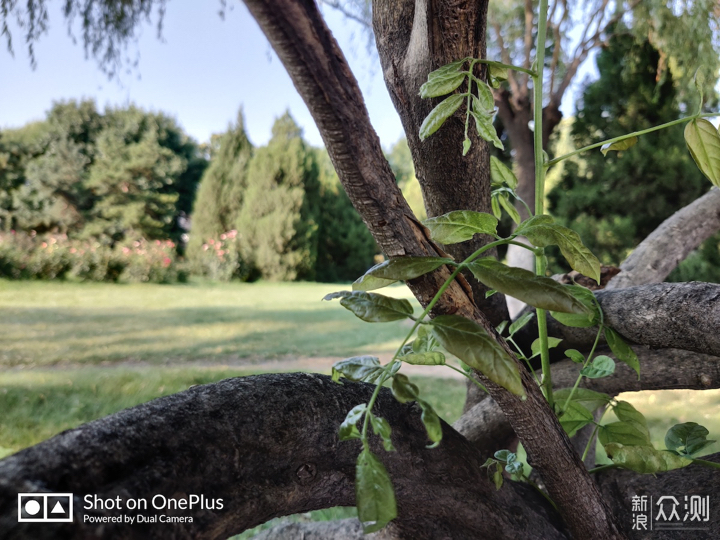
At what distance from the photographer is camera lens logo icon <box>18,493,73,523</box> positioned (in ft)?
1.19

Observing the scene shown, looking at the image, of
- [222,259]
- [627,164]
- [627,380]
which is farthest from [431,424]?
[222,259]

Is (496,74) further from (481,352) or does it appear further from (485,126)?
(481,352)

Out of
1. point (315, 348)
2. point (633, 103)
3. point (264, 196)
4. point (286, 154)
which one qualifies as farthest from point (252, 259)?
point (633, 103)

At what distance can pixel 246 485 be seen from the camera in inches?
20.3

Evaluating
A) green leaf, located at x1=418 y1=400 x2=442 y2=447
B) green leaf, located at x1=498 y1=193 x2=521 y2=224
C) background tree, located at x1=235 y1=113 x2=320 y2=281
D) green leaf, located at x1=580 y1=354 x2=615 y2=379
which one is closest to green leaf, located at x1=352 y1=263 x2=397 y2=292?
green leaf, located at x1=418 y1=400 x2=442 y2=447

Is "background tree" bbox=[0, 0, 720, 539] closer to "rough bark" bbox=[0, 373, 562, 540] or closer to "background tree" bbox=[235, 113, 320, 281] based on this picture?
"rough bark" bbox=[0, 373, 562, 540]

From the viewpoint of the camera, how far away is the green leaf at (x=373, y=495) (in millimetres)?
371

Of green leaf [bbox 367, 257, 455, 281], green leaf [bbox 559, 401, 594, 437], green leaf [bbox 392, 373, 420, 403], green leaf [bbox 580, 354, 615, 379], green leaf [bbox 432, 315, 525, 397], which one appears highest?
green leaf [bbox 367, 257, 455, 281]

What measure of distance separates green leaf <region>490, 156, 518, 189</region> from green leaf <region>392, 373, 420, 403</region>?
1.51 ft

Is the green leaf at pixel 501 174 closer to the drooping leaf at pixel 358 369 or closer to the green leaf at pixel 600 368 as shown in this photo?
the green leaf at pixel 600 368

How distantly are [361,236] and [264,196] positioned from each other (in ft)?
5.25

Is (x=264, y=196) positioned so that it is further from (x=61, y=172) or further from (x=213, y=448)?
(x=213, y=448)

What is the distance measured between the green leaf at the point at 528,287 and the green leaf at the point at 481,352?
45 mm

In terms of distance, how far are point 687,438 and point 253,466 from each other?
2.05ft
